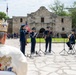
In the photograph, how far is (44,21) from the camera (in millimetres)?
76000

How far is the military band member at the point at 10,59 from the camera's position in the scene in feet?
9.22

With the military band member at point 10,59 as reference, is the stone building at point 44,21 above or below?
above

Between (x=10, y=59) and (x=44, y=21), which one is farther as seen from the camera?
(x=44, y=21)

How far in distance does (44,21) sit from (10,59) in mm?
73344

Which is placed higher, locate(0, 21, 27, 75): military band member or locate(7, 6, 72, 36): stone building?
locate(7, 6, 72, 36): stone building

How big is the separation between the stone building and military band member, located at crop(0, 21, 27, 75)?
237ft

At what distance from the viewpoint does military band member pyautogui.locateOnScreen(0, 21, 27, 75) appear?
2810 millimetres

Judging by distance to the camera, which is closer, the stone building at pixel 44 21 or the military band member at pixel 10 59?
the military band member at pixel 10 59

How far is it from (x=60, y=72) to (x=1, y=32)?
19.6 ft

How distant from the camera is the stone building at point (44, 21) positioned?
75562mm

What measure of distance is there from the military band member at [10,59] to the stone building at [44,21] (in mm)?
72227

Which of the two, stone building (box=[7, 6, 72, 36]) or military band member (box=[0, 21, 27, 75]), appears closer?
military band member (box=[0, 21, 27, 75])

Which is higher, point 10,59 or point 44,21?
point 44,21

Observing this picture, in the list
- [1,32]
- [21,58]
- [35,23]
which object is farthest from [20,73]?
[35,23]
